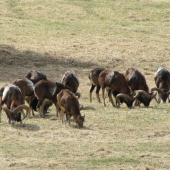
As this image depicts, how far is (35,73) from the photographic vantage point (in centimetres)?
2023

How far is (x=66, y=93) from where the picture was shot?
53.5ft

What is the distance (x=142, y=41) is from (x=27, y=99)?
1516 cm

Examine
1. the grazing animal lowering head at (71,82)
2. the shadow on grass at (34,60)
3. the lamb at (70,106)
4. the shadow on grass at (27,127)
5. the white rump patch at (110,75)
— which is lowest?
the shadow on grass at (27,127)

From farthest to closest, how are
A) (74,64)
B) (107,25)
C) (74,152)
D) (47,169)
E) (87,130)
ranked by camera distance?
(107,25) < (74,64) < (87,130) < (74,152) < (47,169)

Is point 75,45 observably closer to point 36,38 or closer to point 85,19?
point 36,38

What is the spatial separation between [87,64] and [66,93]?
12341 mm

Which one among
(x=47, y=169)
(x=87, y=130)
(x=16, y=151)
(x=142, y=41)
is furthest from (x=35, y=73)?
(x=142, y=41)

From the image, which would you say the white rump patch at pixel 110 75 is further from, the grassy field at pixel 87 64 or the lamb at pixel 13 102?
the lamb at pixel 13 102

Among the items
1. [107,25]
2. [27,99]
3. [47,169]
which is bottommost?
[47,169]

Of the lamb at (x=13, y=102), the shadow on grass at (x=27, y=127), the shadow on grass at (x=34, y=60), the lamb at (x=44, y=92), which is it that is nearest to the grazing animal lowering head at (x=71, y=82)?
the lamb at (x=44, y=92)

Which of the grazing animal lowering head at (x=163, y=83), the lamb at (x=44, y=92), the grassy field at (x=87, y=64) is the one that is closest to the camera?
the grassy field at (x=87, y=64)

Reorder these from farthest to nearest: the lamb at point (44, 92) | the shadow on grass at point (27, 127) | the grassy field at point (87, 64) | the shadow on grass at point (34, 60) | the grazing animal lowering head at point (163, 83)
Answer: the shadow on grass at point (34, 60) < the grazing animal lowering head at point (163, 83) < the lamb at point (44, 92) < the shadow on grass at point (27, 127) < the grassy field at point (87, 64)

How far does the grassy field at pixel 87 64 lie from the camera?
12.7 m

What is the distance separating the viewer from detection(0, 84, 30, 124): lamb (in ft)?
51.7
